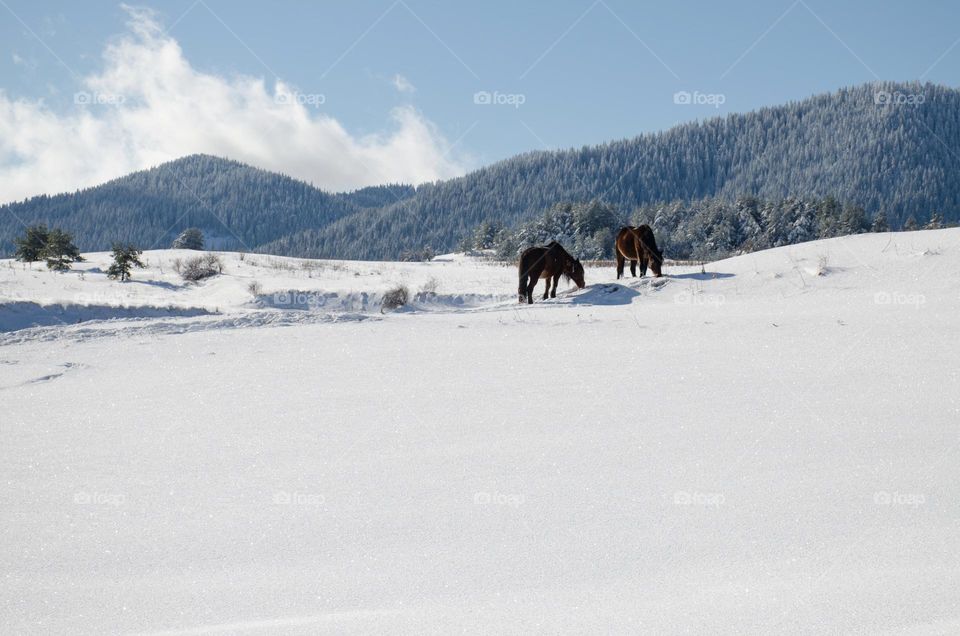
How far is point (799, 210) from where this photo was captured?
189ft

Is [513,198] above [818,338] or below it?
above

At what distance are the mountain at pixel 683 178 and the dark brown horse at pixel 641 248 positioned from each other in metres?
111

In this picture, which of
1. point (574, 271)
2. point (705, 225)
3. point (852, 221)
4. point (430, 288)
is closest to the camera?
point (574, 271)

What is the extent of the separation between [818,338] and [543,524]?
4.73m

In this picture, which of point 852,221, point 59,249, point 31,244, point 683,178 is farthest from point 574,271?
point 683,178

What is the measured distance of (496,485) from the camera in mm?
3064

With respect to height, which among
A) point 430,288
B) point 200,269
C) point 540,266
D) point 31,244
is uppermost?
point 31,244

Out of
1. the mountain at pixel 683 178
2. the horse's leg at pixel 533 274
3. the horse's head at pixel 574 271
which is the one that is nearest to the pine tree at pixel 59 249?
the horse's leg at pixel 533 274

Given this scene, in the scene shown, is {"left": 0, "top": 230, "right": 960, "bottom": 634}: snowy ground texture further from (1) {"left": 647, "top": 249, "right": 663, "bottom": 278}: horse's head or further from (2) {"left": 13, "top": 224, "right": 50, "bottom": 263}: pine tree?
(2) {"left": 13, "top": 224, "right": 50, "bottom": 263}: pine tree

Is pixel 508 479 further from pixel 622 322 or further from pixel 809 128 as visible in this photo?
pixel 809 128

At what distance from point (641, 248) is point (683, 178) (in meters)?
174

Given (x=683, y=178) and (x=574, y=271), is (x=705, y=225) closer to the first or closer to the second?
(x=574, y=271)

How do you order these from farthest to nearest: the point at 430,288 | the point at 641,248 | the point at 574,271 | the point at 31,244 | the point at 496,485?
the point at 31,244 < the point at 430,288 < the point at 641,248 < the point at 574,271 < the point at 496,485

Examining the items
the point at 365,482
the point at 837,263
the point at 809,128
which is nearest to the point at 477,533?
the point at 365,482
